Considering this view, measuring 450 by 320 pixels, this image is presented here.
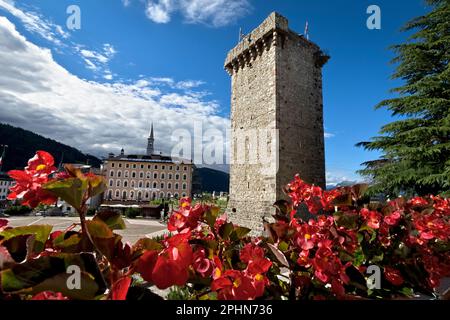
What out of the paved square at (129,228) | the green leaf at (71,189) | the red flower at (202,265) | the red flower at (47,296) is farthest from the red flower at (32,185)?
the paved square at (129,228)

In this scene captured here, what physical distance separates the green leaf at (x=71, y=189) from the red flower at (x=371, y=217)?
1.41m

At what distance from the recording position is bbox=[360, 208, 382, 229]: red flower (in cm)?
132

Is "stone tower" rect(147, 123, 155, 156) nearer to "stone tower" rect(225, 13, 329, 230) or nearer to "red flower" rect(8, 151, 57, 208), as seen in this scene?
"stone tower" rect(225, 13, 329, 230)

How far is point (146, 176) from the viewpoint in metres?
52.8

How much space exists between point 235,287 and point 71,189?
57 cm

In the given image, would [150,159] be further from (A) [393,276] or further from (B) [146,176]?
(A) [393,276]

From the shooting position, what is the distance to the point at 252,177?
1277 centimetres

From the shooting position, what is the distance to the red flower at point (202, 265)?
842 millimetres

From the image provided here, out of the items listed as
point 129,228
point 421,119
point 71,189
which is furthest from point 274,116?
point 71,189

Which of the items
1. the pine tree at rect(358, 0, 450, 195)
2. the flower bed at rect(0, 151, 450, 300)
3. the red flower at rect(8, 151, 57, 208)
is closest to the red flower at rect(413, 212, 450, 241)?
the flower bed at rect(0, 151, 450, 300)

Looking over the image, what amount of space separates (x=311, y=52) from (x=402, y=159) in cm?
757

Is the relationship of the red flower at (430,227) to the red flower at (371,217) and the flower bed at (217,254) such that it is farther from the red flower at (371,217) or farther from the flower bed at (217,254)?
the red flower at (371,217)

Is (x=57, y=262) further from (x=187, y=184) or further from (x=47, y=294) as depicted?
(x=187, y=184)

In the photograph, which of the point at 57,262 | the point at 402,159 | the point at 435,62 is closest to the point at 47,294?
the point at 57,262
